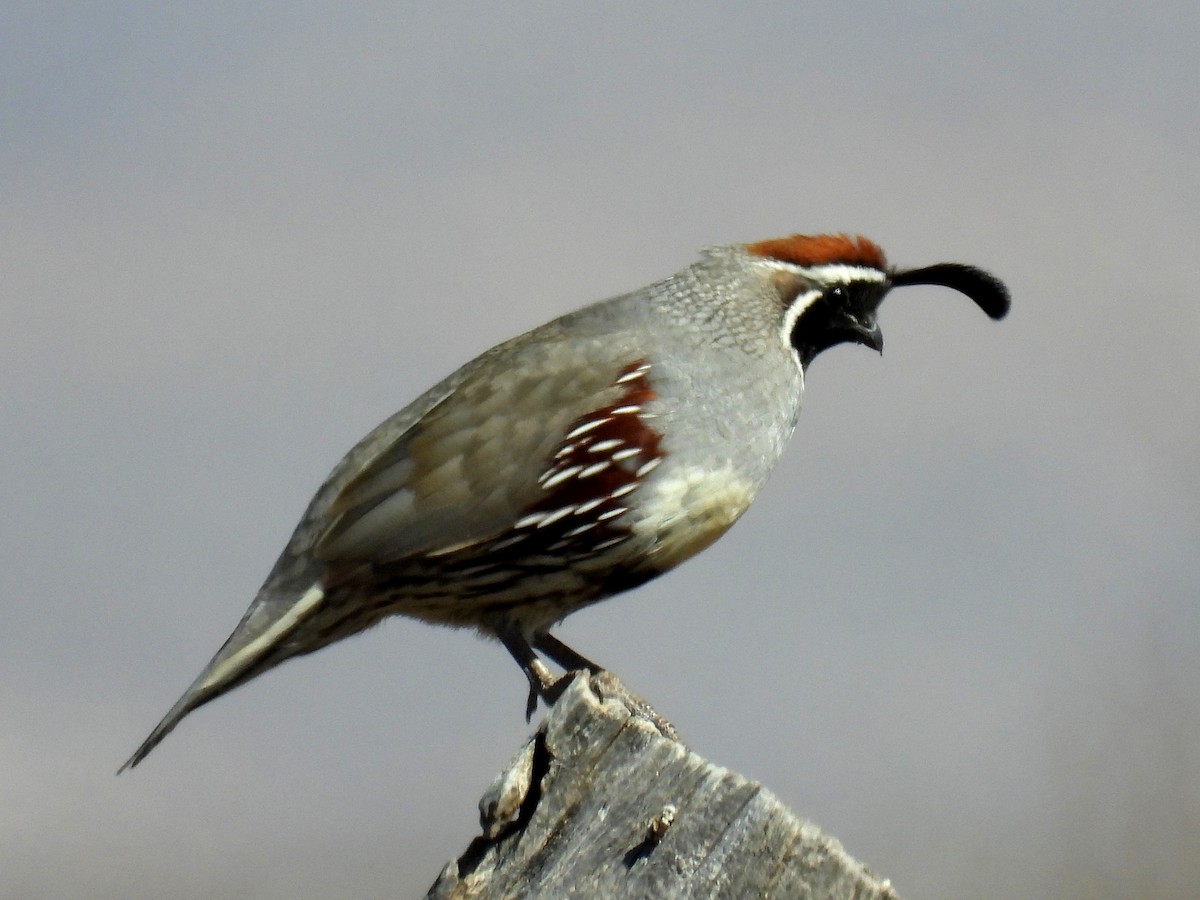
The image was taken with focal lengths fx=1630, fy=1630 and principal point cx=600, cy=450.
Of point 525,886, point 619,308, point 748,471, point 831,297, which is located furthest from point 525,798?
point 831,297

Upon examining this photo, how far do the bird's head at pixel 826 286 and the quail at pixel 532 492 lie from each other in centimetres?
48

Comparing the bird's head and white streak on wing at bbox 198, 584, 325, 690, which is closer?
white streak on wing at bbox 198, 584, 325, 690

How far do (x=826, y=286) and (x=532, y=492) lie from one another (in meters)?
1.49

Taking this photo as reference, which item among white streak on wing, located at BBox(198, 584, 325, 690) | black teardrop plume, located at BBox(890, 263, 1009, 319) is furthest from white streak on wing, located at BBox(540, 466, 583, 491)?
black teardrop plume, located at BBox(890, 263, 1009, 319)

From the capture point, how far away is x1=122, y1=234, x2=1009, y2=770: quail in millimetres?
5133

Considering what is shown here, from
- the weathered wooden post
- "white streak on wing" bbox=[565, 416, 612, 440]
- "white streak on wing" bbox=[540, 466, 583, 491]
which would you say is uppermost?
→ "white streak on wing" bbox=[565, 416, 612, 440]

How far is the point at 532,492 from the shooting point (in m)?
5.20

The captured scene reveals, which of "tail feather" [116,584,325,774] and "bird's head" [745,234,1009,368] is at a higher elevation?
"bird's head" [745,234,1009,368]

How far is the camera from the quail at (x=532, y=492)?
5.13 meters

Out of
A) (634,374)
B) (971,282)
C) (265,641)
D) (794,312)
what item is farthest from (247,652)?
(971,282)

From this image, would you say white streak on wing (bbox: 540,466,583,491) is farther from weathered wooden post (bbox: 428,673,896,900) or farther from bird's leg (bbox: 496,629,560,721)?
weathered wooden post (bbox: 428,673,896,900)

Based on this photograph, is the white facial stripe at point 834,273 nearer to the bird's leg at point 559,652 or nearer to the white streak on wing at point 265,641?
the bird's leg at point 559,652

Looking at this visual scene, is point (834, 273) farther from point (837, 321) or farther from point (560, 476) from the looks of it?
point (560, 476)

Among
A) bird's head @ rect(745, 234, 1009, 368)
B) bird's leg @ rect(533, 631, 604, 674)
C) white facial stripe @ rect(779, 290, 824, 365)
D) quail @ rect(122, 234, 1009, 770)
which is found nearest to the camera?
quail @ rect(122, 234, 1009, 770)
